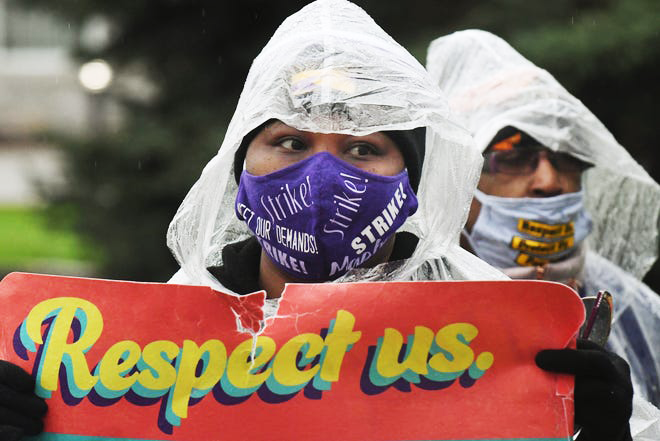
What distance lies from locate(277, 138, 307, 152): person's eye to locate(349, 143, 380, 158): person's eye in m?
0.12

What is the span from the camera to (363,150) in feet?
7.34

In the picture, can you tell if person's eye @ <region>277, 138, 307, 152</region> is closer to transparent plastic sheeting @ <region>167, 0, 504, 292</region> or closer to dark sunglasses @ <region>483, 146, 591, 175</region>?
transparent plastic sheeting @ <region>167, 0, 504, 292</region>

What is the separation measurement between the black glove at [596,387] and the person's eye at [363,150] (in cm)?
64

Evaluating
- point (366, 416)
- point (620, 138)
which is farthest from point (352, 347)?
point (620, 138)

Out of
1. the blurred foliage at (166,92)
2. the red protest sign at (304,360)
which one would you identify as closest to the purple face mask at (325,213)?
the red protest sign at (304,360)

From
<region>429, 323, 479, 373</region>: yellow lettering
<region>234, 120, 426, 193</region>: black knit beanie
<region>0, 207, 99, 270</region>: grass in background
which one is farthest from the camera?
<region>0, 207, 99, 270</region>: grass in background

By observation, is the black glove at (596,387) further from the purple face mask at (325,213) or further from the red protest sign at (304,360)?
the purple face mask at (325,213)

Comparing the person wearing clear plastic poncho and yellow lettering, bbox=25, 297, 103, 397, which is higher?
yellow lettering, bbox=25, 297, 103, 397

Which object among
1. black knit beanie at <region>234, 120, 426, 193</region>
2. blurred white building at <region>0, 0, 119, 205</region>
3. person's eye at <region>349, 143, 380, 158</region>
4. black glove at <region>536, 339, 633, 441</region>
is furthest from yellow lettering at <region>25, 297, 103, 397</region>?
blurred white building at <region>0, 0, 119, 205</region>

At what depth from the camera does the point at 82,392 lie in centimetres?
197

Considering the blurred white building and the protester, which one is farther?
the blurred white building

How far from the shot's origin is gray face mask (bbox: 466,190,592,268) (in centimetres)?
310

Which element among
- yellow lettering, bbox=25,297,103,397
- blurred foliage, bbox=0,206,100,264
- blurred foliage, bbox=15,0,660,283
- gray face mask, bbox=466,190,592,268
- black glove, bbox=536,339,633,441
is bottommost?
blurred foliage, bbox=0,206,100,264

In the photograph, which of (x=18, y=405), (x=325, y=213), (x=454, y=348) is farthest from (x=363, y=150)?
(x=18, y=405)
